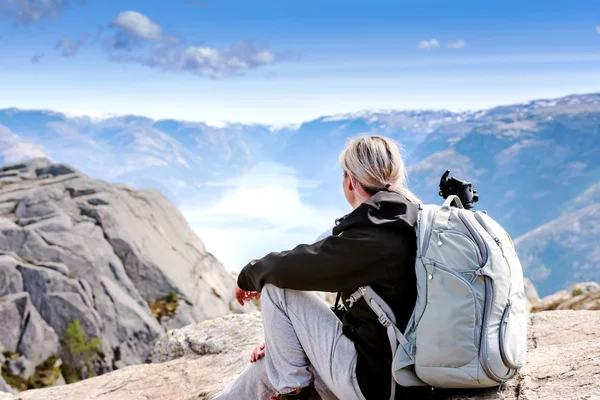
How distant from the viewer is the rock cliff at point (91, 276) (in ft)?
146

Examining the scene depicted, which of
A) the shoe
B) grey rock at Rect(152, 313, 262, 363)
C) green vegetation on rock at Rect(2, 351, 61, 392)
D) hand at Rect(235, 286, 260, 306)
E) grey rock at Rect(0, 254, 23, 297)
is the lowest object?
green vegetation on rock at Rect(2, 351, 61, 392)

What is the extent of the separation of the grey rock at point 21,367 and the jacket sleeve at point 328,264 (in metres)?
42.8

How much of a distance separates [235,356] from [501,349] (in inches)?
278

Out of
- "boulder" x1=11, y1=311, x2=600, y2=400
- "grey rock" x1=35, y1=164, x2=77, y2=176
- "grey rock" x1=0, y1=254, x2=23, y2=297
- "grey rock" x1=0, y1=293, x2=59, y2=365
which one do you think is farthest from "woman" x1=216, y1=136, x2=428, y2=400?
"grey rock" x1=35, y1=164, x2=77, y2=176

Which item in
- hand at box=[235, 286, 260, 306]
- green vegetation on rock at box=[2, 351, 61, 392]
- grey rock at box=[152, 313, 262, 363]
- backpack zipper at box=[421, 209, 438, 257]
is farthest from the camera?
green vegetation on rock at box=[2, 351, 61, 392]

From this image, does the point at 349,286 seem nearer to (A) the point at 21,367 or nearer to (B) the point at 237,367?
(B) the point at 237,367

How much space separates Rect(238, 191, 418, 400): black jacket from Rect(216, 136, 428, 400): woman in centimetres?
1

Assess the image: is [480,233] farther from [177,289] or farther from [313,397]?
[177,289]

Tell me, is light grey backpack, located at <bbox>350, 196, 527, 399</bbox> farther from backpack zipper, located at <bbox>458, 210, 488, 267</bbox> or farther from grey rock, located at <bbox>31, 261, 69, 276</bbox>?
grey rock, located at <bbox>31, 261, 69, 276</bbox>

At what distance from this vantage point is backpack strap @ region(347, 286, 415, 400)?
5.71m

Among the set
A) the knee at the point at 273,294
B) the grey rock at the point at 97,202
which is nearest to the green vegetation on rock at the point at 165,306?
the grey rock at the point at 97,202

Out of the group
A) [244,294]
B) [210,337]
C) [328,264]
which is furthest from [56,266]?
[328,264]

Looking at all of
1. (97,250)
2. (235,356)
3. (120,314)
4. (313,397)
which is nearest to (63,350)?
(120,314)

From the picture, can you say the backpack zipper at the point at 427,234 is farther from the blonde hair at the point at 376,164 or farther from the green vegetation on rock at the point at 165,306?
the green vegetation on rock at the point at 165,306
